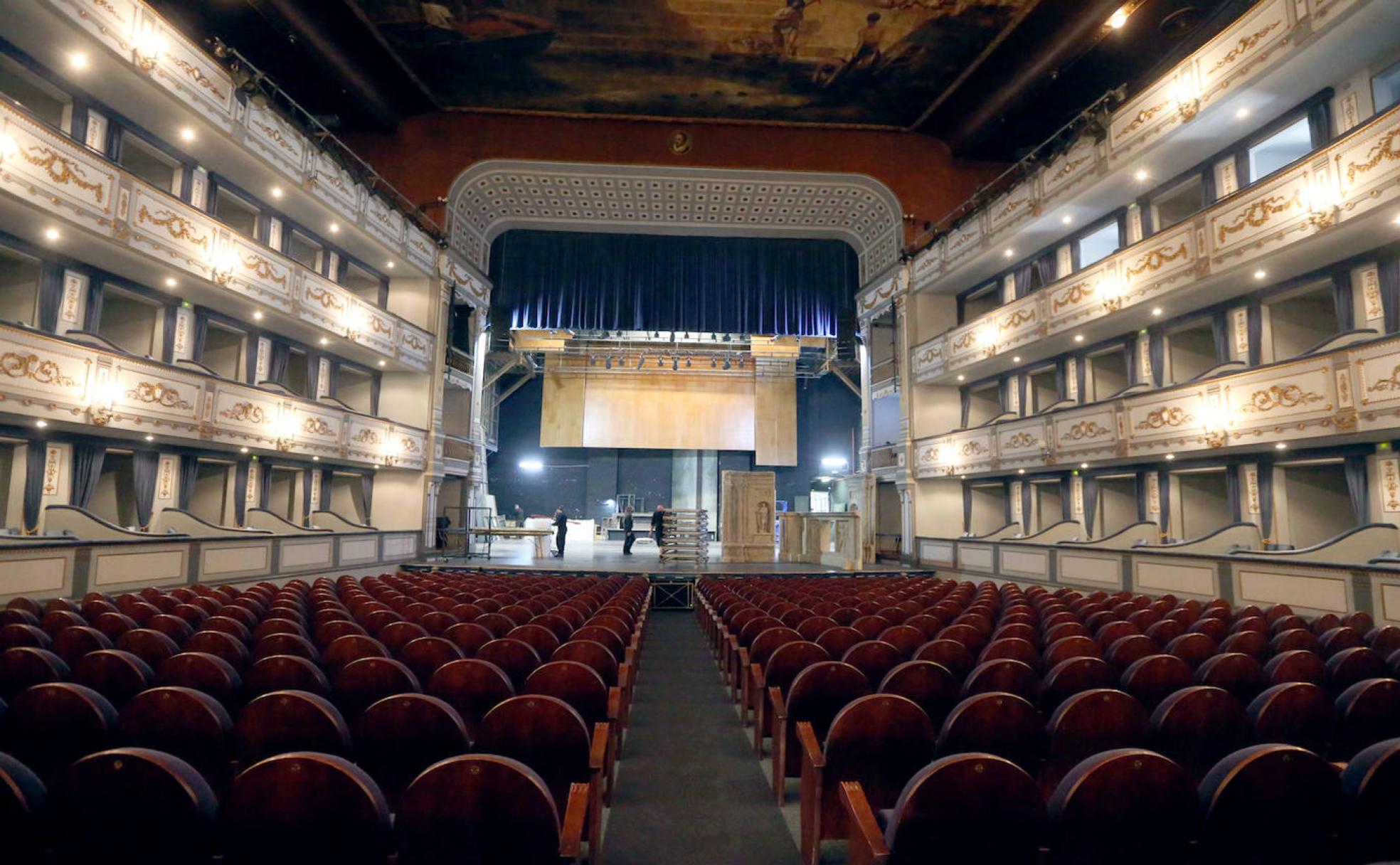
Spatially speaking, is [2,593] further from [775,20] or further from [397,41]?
[775,20]

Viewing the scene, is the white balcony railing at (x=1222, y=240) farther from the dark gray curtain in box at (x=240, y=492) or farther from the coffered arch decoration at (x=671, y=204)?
the dark gray curtain in box at (x=240, y=492)

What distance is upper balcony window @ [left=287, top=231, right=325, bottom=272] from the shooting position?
46.7 feet

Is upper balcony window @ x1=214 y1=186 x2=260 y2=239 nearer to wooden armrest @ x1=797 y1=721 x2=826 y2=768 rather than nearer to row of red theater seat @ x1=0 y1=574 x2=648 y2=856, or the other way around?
row of red theater seat @ x1=0 y1=574 x2=648 y2=856

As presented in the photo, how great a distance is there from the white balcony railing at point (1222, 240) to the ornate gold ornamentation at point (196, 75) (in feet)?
45.1

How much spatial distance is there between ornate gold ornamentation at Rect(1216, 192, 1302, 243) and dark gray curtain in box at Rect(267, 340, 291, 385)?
51.1ft

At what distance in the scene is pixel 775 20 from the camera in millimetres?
13820

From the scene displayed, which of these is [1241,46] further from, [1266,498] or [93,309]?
[93,309]

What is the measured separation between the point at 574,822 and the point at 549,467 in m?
27.6

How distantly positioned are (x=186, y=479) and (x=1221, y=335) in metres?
16.5

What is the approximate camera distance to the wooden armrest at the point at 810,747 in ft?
8.13

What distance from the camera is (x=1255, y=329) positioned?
420 inches

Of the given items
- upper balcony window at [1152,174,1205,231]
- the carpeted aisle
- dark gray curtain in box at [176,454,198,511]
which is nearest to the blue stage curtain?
upper balcony window at [1152,174,1205,231]

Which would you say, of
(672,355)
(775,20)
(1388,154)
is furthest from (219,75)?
(672,355)

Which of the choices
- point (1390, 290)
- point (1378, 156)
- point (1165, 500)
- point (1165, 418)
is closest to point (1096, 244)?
point (1165, 418)
